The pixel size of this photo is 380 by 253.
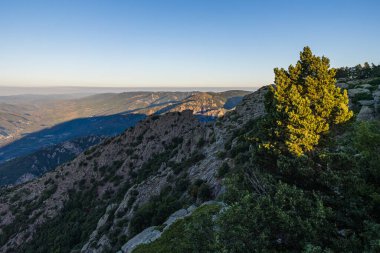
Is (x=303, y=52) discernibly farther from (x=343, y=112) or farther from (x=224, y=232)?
(x=224, y=232)

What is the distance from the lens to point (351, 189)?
16172 millimetres

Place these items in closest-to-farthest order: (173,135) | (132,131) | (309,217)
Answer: (309,217) → (173,135) → (132,131)

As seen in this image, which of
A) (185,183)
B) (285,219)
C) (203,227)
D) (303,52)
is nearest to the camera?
(285,219)

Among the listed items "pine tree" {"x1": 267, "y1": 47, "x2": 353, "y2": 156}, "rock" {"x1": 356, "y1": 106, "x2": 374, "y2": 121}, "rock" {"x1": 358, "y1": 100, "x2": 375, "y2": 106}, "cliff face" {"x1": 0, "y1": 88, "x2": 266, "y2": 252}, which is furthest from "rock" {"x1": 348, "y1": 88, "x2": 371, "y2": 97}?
"pine tree" {"x1": 267, "y1": 47, "x2": 353, "y2": 156}

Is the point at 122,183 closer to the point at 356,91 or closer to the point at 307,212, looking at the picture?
the point at 356,91

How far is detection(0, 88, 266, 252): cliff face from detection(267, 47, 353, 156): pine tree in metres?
16.3

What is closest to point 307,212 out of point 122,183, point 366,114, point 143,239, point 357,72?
point 143,239

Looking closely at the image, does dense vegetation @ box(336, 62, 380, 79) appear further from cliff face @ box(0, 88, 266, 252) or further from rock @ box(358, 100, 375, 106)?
rock @ box(358, 100, 375, 106)

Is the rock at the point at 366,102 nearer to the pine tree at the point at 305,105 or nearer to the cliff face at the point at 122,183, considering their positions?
the cliff face at the point at 122,183

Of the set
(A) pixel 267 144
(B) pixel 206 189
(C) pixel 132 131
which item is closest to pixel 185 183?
(B) pixel 206 189

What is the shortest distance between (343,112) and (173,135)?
2447 inches

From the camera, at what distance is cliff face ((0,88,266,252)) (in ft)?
163

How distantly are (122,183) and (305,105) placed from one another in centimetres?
6222

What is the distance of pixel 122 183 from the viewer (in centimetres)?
7806
